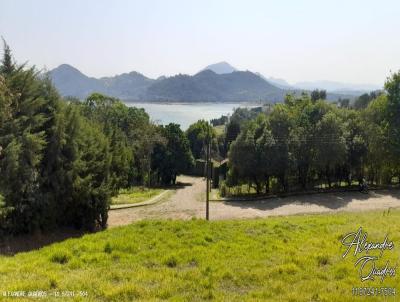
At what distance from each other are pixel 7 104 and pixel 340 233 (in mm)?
12381

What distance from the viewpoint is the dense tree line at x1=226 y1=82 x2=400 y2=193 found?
36.3 m

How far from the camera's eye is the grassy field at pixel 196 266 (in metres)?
7.14

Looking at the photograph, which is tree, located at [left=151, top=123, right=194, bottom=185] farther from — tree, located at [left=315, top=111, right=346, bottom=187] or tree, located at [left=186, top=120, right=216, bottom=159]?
tree, located at [left=186, top=120, right=216, bottom=159]

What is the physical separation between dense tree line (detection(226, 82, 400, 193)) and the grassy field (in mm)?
23859

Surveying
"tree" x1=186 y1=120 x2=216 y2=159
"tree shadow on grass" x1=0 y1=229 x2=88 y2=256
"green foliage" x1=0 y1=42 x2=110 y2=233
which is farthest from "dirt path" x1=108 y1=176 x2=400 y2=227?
"tree" x1=186 y1=120 x2=216 y2=159

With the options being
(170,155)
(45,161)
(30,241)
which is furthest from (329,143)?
(30,241)

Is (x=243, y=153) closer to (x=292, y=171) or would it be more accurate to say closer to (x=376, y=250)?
(x=292, y=171)

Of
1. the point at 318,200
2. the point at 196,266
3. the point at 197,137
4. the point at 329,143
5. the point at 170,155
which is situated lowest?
the point at 318,200

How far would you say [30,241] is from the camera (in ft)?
54.2

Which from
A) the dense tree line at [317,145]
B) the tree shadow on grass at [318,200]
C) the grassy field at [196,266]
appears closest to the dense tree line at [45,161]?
the grassy field at [196,266]

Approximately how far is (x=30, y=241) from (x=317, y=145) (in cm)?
2862

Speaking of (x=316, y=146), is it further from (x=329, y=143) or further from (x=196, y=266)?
(x=196, y=266)

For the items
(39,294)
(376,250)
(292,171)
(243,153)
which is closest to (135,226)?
(39,294)

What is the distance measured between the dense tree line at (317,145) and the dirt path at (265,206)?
375 centimetres
